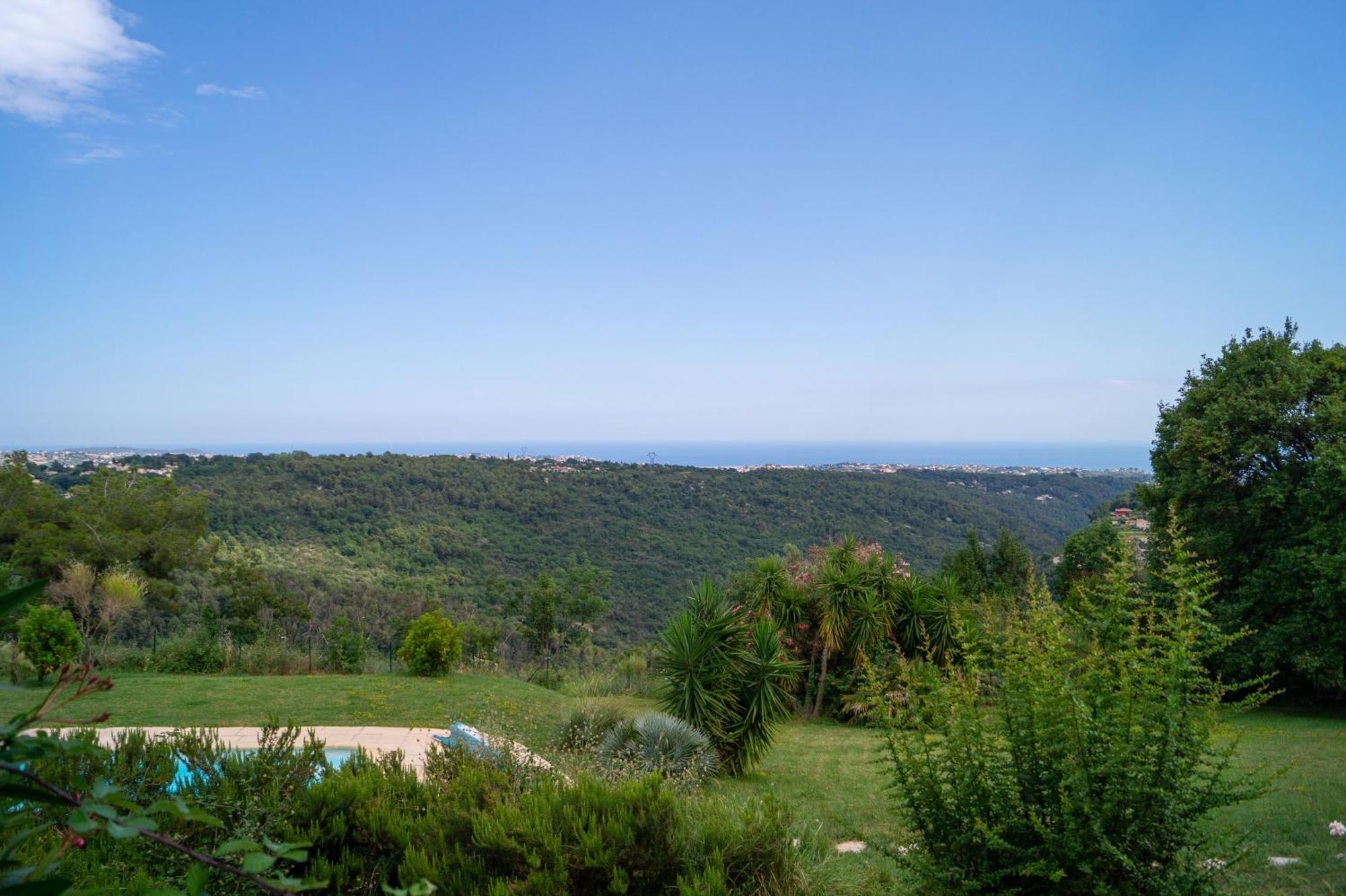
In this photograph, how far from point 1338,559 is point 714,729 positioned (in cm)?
1054

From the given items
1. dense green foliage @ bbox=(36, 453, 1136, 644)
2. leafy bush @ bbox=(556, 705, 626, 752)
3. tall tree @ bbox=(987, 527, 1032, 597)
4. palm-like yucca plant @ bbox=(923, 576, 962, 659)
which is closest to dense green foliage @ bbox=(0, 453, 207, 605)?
dense green foliage @ bbox=(36, 453, 1136, 644)

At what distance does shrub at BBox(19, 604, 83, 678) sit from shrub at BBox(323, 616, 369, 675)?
3.87m

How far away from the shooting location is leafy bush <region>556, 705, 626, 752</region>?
777 cm

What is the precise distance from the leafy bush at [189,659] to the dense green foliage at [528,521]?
19.8 feet

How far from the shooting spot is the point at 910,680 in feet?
11.7

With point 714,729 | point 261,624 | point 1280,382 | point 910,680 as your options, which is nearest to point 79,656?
point 261,624

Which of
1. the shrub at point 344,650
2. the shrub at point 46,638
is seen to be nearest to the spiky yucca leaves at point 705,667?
the shrub at point 344,650

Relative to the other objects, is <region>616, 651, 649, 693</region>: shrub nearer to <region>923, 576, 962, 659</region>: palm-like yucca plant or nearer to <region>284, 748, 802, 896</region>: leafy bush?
<region>923, 576, 962, 659</region>: palm-like yucca plant

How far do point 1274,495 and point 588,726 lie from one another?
12643 millimetres

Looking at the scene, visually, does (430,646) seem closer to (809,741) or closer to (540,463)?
(809,741)

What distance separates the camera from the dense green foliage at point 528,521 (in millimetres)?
26469

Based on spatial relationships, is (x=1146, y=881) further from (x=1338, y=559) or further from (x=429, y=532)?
(x=429, y=532)

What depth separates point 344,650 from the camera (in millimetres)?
13477

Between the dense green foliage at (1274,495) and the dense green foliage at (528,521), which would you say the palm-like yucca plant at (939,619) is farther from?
the dense green foliage at (528,521)
